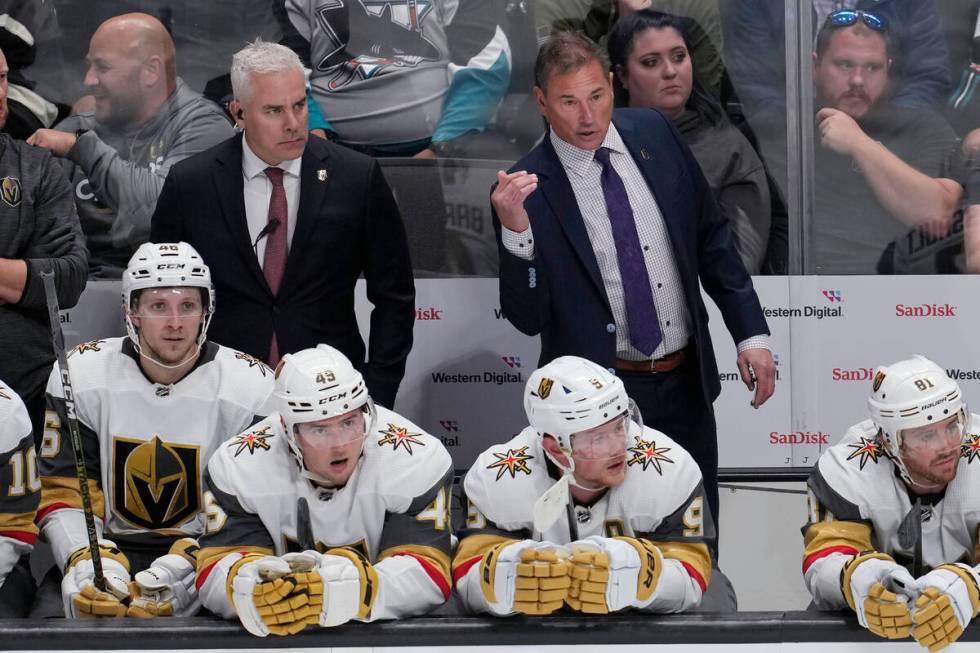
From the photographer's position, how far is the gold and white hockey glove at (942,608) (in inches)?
127

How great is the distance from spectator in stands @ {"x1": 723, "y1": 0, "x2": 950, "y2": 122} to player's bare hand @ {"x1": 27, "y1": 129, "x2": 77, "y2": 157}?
2.67 m

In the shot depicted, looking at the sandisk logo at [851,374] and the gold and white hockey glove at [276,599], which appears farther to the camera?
the sandisk logo at [851,374]

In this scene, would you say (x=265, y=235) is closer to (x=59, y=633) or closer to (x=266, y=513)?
(x=266, y=513)

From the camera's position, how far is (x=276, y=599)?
3.28m

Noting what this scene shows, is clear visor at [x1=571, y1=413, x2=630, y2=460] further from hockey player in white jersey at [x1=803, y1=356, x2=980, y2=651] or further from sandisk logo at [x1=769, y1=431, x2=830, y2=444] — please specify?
sandisk logo at [x1=769, y1=431, x2=830, y2=444]

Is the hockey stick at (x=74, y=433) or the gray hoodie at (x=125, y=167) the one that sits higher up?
the gray hoodie at (x=125, y=167)

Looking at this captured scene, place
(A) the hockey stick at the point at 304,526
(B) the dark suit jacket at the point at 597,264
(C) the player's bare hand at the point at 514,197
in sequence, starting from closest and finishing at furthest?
(A) the hockey stick at the point at 304,526
(C) the player's bare hand at the point at 514,197
(B) the dark suit jacket at the point at 597,264

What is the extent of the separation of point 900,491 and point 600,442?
2.73 ft

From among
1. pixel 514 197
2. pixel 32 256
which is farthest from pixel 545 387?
pixel 32 256

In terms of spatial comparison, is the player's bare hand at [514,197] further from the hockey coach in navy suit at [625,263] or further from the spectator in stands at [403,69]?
the spectator in stands at [403,69]

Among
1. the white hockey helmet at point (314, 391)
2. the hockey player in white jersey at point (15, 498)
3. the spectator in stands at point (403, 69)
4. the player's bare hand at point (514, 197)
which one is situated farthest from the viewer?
the spectator in stands at point (403, 69)

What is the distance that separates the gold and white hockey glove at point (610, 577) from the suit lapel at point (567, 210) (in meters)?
1.33

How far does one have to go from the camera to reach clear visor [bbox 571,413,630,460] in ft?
12.0

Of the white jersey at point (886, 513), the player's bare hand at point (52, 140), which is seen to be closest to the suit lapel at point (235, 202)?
the player's bare hand at point (52, 140)
